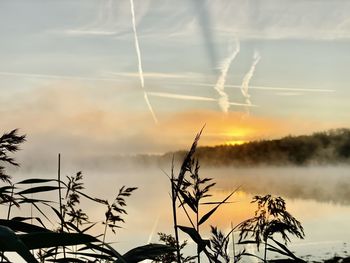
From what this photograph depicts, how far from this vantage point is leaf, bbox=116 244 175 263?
1.98 m

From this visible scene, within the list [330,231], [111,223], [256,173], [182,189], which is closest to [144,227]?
[330,231]

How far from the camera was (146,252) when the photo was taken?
6.61 ft

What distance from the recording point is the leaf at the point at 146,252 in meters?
1.98

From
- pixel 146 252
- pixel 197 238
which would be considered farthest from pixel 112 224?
pixel 146 252

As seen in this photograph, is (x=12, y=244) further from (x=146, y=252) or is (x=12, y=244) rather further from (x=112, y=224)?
(x=112, y=224)

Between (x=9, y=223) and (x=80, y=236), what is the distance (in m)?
0.47

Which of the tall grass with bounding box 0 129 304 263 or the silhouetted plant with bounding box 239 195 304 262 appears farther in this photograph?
the silhouetted plant with bounding box 239 195 304 262

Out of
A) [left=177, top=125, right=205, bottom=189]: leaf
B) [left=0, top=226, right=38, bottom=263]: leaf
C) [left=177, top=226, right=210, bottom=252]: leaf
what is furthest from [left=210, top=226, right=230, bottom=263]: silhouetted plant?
[left=0, top=226, right=38, bottom=263]: leaf

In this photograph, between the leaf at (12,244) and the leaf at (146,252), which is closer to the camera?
the leaf at (12,244)

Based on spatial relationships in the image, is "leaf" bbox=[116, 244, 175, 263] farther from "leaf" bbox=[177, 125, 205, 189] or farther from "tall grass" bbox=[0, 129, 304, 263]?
"leaf" bbox=[177, 125, 205, 189]

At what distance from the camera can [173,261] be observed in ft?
13.0

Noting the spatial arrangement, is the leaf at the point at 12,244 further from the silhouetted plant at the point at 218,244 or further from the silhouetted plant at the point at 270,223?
the silhouetted plant at the point at 270,223

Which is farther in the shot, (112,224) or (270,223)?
(112,224)

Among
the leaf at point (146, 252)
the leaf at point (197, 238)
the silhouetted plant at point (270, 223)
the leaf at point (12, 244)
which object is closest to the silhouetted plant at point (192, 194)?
the leaf at point (197, 238)
